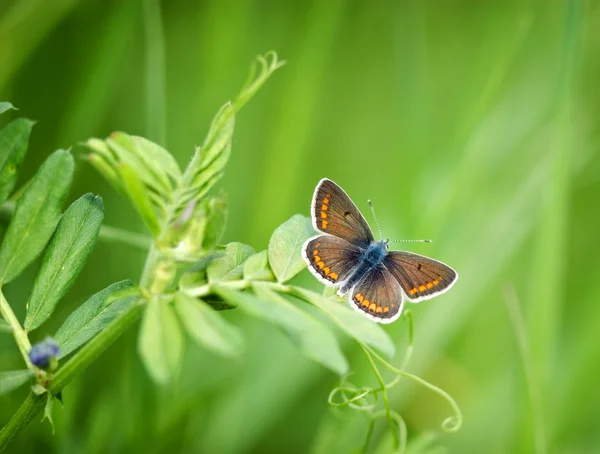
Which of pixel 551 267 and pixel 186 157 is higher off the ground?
pixel 551 267

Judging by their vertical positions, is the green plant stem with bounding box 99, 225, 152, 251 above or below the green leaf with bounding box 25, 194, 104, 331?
below

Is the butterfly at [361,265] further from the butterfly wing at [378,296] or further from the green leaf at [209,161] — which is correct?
the green leaf at [209,161]

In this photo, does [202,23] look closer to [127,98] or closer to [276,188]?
[127,98]

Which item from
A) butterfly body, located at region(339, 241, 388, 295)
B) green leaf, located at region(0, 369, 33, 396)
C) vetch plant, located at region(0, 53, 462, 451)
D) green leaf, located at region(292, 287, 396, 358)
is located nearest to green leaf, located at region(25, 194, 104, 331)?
vetch plant, located at region(0, 53, 462, 451)

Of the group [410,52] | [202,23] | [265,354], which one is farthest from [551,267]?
[202,23]

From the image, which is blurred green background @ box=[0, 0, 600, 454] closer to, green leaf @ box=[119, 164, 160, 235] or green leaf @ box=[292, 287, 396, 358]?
green leaf @ box=[292, 287, 396, 358]

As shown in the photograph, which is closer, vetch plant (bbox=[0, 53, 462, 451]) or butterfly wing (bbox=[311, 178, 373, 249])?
vetch plant (bbox=[0, 53, 462, 451])
